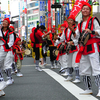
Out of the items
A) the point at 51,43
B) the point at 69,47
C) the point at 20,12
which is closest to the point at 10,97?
the point at 69,47

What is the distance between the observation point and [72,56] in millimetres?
8656

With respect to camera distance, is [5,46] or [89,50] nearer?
[89,50]

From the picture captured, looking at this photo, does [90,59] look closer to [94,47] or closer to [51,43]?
[94,47]

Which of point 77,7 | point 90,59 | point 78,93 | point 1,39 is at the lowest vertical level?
point 78,93

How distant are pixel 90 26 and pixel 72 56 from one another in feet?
8.78

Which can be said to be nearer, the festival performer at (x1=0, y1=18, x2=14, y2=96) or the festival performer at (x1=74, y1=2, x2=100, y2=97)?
the festival performer at (x1=74, y1=2, x2=100, y2=97)

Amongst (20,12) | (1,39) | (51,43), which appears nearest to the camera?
(1,39)

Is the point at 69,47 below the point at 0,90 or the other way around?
the other way around

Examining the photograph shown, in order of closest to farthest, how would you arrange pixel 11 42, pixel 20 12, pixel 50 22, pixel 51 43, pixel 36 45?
1. pixel 11 42
2. pixel 36 45
3. pixel 51 43
4. pixel 50 22
5. pixel 20 12

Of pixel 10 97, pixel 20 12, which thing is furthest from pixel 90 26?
pixel 20 12

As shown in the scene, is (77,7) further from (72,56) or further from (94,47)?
(94,47)

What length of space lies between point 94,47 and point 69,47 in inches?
95.1

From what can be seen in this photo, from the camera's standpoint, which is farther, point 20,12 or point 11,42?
point 20,12

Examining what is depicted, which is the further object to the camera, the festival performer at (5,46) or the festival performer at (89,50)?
the festival performer at (5,46)
